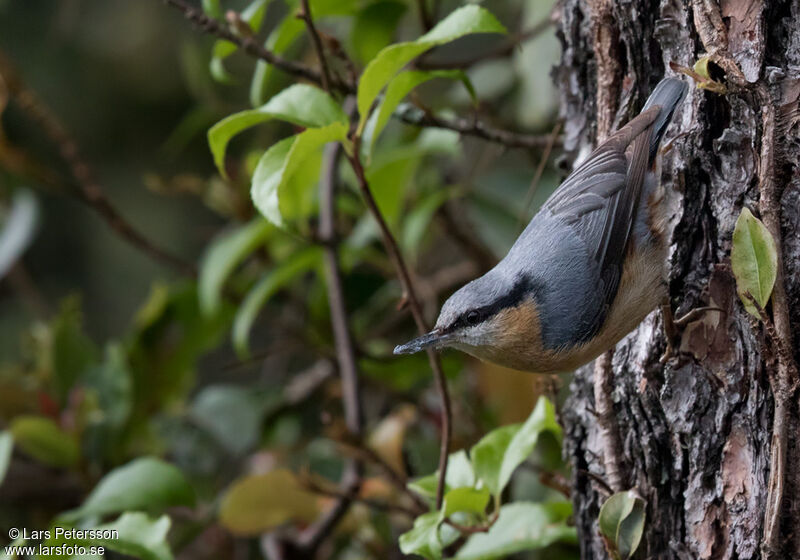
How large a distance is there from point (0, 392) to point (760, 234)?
2154 millimetres

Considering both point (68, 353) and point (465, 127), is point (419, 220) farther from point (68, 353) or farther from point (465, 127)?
point (68, 353)

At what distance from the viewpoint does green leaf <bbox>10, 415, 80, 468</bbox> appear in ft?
6.93

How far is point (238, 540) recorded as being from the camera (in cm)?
265

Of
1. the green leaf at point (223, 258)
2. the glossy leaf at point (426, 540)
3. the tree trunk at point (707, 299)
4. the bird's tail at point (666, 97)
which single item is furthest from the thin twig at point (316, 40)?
the glossy leaf at point (426, 540)

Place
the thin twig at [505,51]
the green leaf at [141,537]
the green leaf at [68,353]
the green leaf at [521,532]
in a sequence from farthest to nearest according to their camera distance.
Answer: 1. the green leaf at [68,353]
2. the thin twig at [505,51]
3. the green leaf at [521,532]
4. the green leaf at [141,537]

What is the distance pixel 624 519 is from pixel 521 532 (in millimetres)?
241

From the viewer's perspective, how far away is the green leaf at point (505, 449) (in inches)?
57.4

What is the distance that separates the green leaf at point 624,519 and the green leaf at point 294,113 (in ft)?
2.56

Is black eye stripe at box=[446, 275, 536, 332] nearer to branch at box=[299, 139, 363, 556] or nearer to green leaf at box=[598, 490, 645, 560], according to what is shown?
green leaf at box=[598, 490, 645, 560]

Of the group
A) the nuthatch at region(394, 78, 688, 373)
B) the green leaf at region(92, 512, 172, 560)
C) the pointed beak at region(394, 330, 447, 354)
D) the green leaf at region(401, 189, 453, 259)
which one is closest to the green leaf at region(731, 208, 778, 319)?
the nuthatch at region(394, 78, 688, 373)

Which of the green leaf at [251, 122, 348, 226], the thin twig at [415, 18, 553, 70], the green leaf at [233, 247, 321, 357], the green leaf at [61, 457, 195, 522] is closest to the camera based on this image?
the green leaf at [251, 122, 348, 226]

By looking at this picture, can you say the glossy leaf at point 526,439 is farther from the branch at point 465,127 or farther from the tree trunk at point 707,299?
the branch at point 465,127

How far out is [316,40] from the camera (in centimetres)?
154

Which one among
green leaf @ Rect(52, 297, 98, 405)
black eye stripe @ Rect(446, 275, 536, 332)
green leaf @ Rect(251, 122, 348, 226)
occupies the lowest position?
green leaf @ Rect(52, 297, 98, 405)
